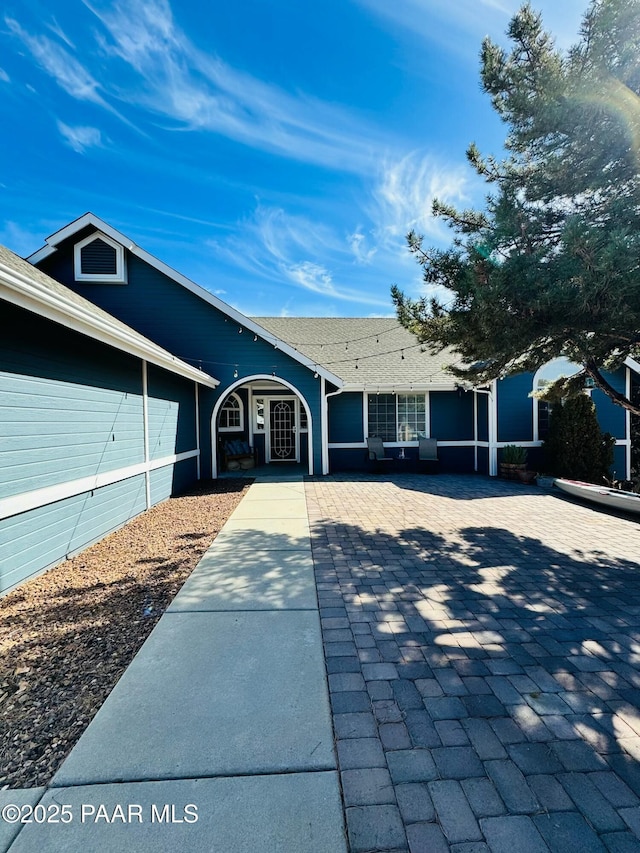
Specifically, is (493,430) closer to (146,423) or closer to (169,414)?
(169,414)

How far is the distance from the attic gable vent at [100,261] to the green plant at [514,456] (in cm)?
1161

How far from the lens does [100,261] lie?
10.5 meters

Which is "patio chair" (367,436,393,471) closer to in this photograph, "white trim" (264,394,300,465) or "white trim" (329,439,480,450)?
"white trim" (329,439,480,450)

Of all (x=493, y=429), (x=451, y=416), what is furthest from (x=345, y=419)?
(x=493, y=429)

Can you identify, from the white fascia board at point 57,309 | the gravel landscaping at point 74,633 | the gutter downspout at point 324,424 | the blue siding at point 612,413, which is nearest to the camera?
the gravel landscaping at point 74,633

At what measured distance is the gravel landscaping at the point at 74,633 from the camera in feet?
6.56

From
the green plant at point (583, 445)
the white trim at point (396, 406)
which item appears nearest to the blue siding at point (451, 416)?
the white trim at point (396, 406)

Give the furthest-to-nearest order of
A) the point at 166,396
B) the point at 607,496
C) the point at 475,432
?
the point at 475,432 < the point at 166,396 < the point at 607,496

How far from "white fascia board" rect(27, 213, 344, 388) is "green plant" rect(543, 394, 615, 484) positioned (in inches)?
247

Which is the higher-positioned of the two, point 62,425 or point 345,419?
point 345,419

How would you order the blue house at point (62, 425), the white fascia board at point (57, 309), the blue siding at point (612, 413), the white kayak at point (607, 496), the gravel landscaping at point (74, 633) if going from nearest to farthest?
the gravel landscaping at point (74, 633), the white fascia board at point (57, 309), the blue house at point (62, 425), the white kayak at point (607, 496), the blue siding at point (612, 413)

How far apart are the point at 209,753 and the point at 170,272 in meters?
11.0

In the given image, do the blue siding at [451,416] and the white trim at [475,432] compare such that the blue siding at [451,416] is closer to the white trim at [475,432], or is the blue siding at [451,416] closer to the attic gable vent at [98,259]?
the white trim at [475,432]

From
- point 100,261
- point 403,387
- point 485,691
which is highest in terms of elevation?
point 100,261
